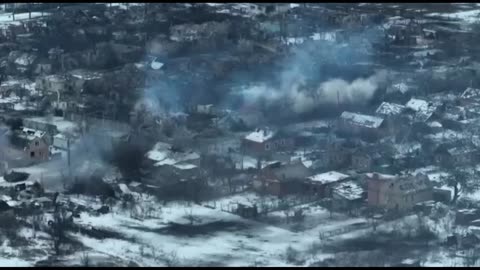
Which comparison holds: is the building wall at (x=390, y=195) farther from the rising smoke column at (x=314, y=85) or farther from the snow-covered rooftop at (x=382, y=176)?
the rising smoke column at (x=314, y=85)

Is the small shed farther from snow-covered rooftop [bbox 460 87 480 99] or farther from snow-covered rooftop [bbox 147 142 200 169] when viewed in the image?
snow-covered rooftop [bbox 460 87 480 99]

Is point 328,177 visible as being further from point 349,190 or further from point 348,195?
point 348,195

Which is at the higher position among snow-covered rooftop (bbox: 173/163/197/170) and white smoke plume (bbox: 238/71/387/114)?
snow-covered rooftop (bbox: 173/163/197/170)

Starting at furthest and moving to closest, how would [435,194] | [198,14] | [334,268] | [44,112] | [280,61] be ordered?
1. [198,14]
2. [280,61]
3. [44,112]
4. [435,194]
5. [334,268]

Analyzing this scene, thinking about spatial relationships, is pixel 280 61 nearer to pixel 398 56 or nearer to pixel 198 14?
pixel 398 56

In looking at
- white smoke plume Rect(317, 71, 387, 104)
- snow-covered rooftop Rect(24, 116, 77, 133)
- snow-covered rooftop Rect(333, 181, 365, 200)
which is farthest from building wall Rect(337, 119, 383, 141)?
snow-covered rooftop Rect(24, 116, 77, 133)

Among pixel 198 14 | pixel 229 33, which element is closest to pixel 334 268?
pixel 229 33

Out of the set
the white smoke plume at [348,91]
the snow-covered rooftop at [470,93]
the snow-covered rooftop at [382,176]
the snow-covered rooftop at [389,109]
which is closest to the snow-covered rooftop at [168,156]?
the snow-covered rooftop at [382,176]
